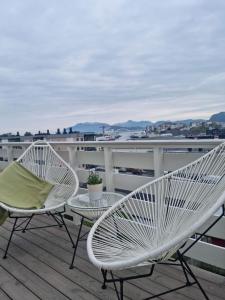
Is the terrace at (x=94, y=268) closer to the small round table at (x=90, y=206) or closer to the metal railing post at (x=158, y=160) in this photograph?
the metal railing post at (x=158, y=160)

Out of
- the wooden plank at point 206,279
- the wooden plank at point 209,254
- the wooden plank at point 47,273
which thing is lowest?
the wooden plank at point 47,273

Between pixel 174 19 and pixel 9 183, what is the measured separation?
8.97 feet

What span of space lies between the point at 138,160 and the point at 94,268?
0.90 m

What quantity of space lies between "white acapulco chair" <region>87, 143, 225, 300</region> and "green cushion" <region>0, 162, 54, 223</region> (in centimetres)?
103

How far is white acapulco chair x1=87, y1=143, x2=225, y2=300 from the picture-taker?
1.69 meters

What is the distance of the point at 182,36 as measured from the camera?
14.1 ft

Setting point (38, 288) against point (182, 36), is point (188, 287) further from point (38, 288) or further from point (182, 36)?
point (182, 36)

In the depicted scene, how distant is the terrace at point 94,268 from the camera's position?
1.98 meters

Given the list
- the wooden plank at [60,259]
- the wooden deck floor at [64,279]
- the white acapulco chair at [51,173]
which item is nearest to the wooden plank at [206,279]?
the wooden deck floor at [64,279]

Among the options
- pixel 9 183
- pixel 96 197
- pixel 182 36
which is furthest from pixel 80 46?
pixel 96 197

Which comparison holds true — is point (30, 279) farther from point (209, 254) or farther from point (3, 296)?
point (209, 254)

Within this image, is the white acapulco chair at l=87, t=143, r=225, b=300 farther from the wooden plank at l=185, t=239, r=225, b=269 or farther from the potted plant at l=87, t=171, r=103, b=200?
the potted plant at l=87, t=171, r=103, b=200

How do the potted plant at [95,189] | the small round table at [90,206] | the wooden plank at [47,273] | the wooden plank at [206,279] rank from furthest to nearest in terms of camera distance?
the potted plant at [95,189] → the small round table at [90,206] → the wooden plank at [47,273] → the wooden plank at [206,279]

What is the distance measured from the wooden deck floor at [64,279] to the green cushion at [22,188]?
401 mm
